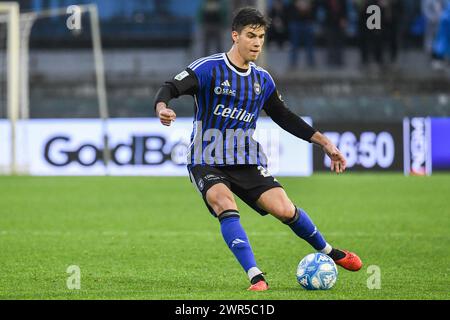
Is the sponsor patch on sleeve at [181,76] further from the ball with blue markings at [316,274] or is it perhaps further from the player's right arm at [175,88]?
the ball with blue markings at [316,274]

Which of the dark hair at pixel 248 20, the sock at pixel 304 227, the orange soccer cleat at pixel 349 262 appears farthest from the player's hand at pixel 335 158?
the dark hair at pixel 248 20

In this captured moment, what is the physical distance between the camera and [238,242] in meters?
7.38

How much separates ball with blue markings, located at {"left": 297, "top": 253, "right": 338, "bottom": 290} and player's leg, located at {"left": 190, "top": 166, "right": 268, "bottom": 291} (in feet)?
1.10

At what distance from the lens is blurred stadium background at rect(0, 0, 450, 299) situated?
8.95 m

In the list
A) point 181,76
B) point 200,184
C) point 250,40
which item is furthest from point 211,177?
point 250,40

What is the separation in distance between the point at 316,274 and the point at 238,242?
56 cm

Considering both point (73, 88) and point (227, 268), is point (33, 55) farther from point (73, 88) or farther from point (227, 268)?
point (227, 268)

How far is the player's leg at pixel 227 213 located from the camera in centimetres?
730

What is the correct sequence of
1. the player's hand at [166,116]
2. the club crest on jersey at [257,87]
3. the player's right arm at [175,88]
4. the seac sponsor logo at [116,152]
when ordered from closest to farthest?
the player's hand at [166,116] → the player's right arm at [175,88] → the club crest on jersey at [257,87] → the seac sponsor logo at [116,152]

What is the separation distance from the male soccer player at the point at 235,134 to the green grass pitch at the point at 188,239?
22.0 inches

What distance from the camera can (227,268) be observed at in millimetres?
8898

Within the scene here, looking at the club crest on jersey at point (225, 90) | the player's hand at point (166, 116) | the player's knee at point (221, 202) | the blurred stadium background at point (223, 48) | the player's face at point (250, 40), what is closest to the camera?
the player's hand at point (166, 116)

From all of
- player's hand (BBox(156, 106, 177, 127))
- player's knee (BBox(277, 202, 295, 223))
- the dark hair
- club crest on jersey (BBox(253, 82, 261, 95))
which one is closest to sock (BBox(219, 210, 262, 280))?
player's knee (BBox(277, 202, 295, 223))

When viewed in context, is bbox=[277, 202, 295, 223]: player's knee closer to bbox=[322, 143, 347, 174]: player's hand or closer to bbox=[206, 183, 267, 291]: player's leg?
bbox=[206, 183, 267, 291]: player's leg
